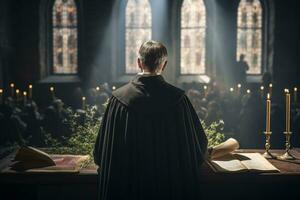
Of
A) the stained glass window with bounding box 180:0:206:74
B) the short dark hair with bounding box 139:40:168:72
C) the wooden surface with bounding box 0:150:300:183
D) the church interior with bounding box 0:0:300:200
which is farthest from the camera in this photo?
the stained glass window with bounding box 180:0:206:74

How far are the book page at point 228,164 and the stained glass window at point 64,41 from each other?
36.8 ft

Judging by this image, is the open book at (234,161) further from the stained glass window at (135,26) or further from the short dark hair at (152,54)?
the stained glass window at (135,26)

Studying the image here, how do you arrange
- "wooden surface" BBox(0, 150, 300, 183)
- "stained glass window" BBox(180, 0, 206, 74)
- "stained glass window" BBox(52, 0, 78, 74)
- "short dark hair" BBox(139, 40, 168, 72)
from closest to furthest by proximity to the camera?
"short dark hair" BBox(139, 40, 168, 72) → "wooden surface" BBox(0, 150, 300, 183) → "stained glass window" BBox(52, 0, 78, 74) → "stained glass window" BBox(180, 0, 206, 74)

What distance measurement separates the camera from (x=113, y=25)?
14125 mm

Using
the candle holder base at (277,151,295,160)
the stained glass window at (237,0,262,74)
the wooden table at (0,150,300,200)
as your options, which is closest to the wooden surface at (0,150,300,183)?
the wooden table at (0,150,300,200)

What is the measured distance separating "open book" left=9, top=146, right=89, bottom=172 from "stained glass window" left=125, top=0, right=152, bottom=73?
11.2m

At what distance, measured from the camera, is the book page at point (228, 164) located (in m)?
3.54

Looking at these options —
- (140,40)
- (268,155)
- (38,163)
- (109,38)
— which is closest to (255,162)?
(268,155)

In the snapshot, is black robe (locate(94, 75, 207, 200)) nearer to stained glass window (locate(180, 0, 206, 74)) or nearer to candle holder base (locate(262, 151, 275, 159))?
candle holder base (locate(262, 151, 275, 159))

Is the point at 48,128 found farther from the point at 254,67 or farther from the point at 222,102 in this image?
the point at 254,67

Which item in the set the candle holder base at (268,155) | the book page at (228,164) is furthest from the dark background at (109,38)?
the book page at (228,164)

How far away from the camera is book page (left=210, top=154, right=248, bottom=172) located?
3543mm

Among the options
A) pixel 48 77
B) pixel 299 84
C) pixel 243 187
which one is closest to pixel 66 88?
pixel 48 77

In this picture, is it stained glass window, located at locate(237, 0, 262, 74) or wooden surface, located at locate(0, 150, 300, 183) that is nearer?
wooden surface, located at locate(0, 150, 300, 183)
